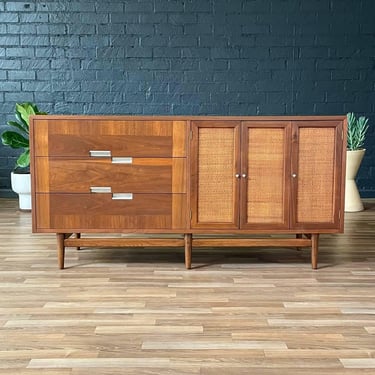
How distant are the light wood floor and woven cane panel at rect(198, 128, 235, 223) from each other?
284 millimetres

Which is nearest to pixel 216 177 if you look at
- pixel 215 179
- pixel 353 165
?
pixel 215 179

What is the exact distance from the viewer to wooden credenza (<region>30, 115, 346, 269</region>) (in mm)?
2689

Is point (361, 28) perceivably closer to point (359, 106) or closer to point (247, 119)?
point (359, 106)

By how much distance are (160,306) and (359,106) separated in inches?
136

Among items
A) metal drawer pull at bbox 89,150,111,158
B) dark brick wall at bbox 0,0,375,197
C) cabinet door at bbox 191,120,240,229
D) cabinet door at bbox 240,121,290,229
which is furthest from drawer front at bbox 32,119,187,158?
dark brick wall at bbox 0,0,375,197

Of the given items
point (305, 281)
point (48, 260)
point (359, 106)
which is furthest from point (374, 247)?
point (359, 106)

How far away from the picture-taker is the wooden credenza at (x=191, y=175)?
2689 mm

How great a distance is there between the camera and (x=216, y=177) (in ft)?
8.98

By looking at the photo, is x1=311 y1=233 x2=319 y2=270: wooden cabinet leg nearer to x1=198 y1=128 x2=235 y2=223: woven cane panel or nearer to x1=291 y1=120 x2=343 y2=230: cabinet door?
x1=291 y1=120 x2=343 y2=230: cabinet door

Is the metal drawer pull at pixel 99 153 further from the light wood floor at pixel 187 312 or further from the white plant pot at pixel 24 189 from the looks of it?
the white plant pot at pixel 24 189

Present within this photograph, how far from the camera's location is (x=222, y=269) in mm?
2779

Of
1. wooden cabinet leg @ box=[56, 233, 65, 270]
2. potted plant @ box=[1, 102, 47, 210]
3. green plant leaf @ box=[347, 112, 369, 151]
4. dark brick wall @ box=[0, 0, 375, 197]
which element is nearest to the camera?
wooden cabinet leg @ box=[56, 233, 65, 270]

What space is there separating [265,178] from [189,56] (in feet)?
8.16

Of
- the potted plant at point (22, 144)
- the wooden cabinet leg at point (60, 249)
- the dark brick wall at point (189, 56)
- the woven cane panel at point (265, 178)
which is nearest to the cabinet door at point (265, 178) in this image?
the woven cane panel at point (265, 178)
